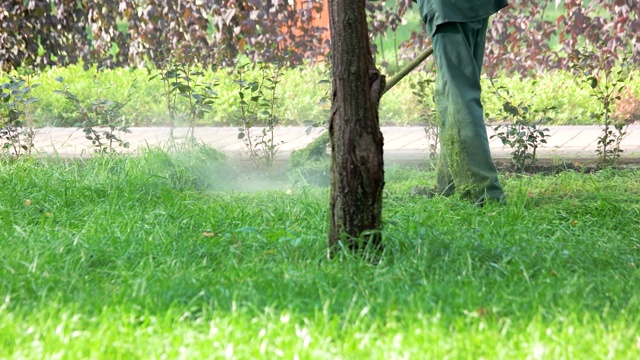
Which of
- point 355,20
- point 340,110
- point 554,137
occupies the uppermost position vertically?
point 355,20

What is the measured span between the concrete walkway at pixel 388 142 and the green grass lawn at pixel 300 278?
4.40 ft

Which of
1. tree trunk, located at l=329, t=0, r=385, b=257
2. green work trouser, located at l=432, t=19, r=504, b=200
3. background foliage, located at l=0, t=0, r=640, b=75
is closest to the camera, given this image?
tree trunk, located at l=329, t=0, r=385, b=257

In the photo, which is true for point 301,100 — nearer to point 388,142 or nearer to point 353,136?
point 388,142

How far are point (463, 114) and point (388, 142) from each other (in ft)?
7.57

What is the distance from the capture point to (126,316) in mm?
2512

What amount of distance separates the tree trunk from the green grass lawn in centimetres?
12

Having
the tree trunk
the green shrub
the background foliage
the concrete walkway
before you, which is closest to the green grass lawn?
the tree trunk

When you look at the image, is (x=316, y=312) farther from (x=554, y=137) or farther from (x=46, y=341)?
(x=554, y=137)

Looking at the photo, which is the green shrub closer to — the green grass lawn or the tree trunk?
the green grass lawn

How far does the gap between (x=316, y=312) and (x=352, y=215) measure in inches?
26.6

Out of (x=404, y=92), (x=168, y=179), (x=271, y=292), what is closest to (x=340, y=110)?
(x=271, y=292)

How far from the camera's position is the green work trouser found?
4234 mm

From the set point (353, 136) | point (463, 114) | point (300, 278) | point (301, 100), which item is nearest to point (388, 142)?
point (301, 100)

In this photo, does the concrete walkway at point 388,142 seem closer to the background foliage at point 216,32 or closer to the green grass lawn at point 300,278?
the background foliage at point 216,32
